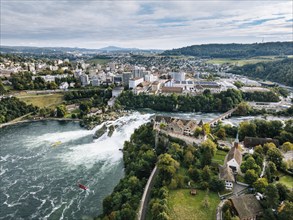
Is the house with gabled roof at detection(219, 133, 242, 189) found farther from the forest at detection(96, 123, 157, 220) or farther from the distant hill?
the distant hill

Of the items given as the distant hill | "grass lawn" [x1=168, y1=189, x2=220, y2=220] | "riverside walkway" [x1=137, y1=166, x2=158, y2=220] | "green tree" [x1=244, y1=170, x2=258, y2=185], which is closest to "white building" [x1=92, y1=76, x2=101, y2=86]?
"riverside walkway" [x1=137, y1=166, x2=158, y2=220]

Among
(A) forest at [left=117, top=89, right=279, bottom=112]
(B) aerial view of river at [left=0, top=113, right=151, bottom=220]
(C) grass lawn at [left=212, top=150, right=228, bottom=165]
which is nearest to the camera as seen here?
(B) aerial view of river at [left=0, top=113, right=151, bottom=220]

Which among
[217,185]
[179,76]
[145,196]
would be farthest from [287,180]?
[179,76]

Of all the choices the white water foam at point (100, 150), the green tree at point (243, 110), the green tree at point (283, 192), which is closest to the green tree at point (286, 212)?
the green tree at point (283, 192)

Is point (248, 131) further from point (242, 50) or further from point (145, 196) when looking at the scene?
point (242, 50)

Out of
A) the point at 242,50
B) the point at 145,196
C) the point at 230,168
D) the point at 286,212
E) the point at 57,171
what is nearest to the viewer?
the point at 286,212

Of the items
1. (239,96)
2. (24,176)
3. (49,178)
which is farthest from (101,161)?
(239,96)
